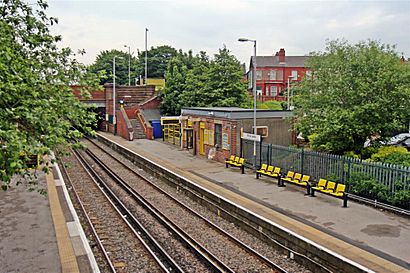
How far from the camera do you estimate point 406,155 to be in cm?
1452

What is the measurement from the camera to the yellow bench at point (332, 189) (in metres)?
13.5

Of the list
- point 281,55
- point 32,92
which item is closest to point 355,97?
point 32,92

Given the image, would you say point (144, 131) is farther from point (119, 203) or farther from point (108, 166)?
point (119, 203)

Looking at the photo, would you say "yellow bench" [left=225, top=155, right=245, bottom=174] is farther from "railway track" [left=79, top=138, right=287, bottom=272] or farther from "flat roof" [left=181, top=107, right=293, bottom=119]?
"railway track" [left=79, top=138, right=287, bottom=272]

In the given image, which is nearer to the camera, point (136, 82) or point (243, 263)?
point (243, 263)

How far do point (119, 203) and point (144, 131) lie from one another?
21.6 meters

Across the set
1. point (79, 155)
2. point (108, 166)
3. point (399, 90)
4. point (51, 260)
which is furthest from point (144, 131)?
point (51, 260)

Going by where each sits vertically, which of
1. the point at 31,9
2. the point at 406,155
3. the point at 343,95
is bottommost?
the point at 406,155

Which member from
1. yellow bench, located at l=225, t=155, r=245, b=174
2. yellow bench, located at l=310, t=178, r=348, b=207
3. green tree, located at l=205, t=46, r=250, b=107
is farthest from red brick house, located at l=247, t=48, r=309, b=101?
yellow bench, located at l=310, t=178, r=348, b=207

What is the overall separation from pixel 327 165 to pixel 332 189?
1580mm

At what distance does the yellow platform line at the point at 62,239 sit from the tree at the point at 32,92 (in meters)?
3.00

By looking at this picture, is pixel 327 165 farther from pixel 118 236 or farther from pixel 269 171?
pixel 118 236

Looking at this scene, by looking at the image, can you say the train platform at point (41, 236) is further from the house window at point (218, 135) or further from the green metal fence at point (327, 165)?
the house window at point (218, 135)

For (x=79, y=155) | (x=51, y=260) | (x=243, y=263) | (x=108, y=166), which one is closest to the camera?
(x=51, y=260)
